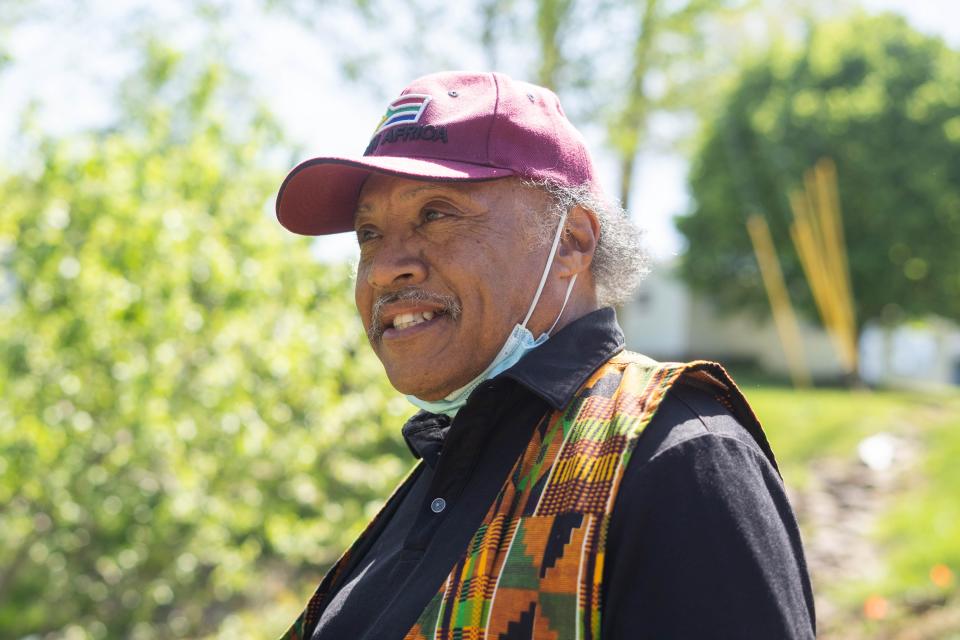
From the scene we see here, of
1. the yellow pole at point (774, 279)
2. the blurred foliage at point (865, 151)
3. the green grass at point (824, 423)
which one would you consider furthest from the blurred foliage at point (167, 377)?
the blurred foliage at point (865, 151)

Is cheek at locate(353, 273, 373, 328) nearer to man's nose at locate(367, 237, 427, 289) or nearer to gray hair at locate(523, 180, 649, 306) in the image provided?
man's nose at locate(367, 237, 427, 289)

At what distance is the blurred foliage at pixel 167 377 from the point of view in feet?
13.2

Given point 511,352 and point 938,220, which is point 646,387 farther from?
point 938,220

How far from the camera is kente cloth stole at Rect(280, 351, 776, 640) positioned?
133cm

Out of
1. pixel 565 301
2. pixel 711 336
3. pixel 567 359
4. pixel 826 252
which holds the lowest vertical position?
pixel 711 336

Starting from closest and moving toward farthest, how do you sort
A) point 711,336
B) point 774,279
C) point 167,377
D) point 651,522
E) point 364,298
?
point 651,522 < point 364,298 < point 167,377 < point 774,279 < point 711,336

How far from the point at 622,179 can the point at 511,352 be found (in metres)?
8.58

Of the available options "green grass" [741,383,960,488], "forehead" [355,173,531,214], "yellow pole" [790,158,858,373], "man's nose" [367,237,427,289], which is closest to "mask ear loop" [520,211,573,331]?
"forehead" [355,173,531,214]

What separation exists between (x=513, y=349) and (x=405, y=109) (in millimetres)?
533

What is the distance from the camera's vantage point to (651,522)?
131 cm

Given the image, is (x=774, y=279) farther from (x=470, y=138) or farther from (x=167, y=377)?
(x=470, y=138)

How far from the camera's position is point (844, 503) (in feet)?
28.7

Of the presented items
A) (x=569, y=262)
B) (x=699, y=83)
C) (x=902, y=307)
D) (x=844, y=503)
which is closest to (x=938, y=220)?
(x=902, y=307)

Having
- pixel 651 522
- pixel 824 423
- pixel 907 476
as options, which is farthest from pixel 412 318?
pixel 824 423
